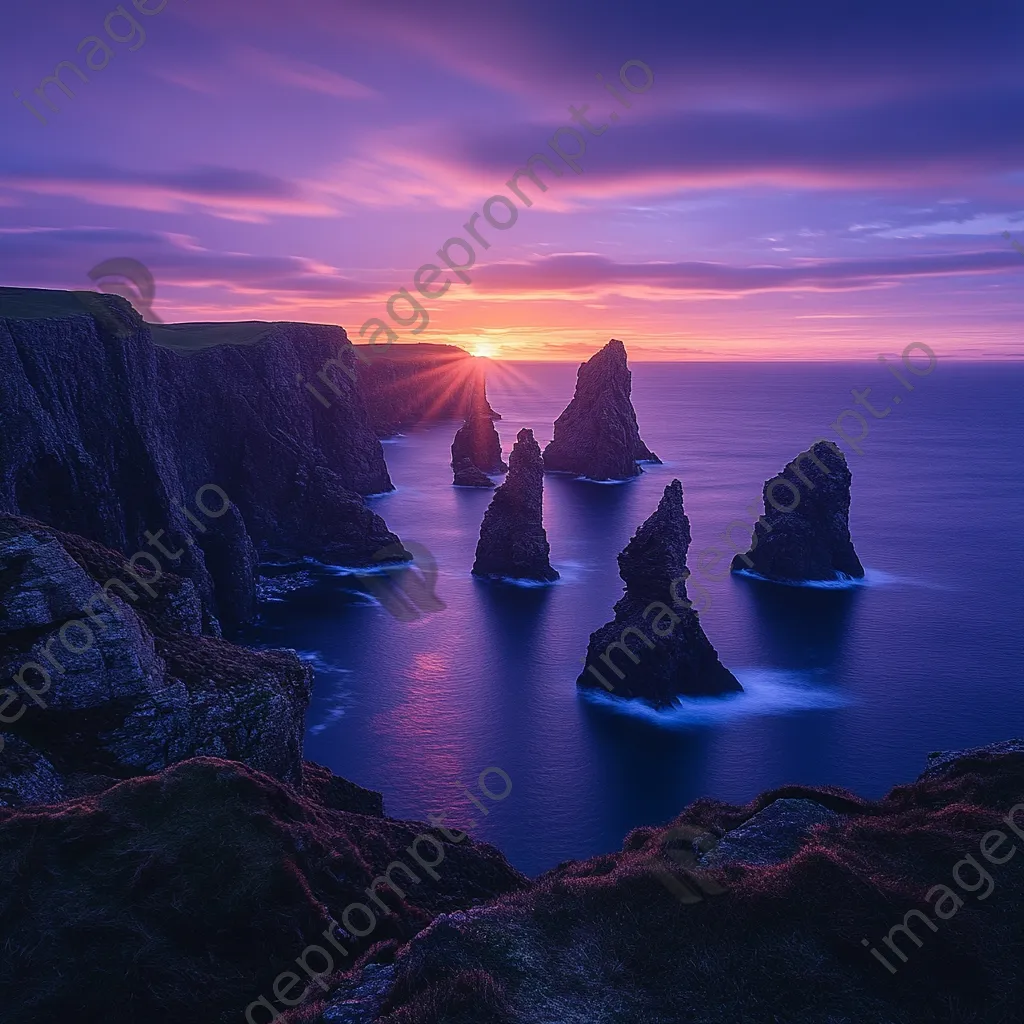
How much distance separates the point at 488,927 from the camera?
59.0 feet

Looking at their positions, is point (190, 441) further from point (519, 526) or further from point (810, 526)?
point (810, 526)

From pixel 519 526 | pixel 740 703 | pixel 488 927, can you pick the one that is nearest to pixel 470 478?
pixel 519 526

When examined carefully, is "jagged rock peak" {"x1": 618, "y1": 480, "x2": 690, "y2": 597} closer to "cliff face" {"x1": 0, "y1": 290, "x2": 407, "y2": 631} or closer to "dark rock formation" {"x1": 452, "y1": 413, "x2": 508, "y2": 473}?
"cliff face" {"x1": 0, "y1": 290, "x2": 407, "y2": 631}

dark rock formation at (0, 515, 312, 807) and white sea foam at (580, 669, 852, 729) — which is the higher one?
dark rock formation at (0, 515, 312, 807)

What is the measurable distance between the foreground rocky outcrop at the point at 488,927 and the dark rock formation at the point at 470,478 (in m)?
149

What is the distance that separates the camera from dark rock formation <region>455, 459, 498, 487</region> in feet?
565

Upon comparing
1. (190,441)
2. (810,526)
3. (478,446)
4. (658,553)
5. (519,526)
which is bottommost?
(519,526)

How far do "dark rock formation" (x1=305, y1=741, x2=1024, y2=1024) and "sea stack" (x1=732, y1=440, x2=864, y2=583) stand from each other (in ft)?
283

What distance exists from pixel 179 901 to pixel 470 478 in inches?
6105

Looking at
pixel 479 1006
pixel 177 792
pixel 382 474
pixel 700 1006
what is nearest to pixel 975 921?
pixel 700 1006

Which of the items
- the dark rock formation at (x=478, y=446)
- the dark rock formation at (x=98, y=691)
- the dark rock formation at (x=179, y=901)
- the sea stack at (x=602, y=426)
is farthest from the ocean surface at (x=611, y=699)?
the dark rock formation at (x=478, y=446)

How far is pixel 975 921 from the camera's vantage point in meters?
18.5

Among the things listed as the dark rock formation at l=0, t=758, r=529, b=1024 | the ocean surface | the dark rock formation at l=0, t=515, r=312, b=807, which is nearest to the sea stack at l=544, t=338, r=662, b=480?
the ocean surface

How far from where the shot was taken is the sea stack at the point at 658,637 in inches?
2746
